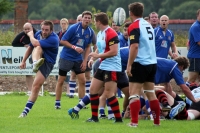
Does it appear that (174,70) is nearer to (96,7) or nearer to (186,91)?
(186,91)

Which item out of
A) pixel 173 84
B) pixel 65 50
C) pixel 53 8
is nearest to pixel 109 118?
pixel 65 50

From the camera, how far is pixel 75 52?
15711 mm

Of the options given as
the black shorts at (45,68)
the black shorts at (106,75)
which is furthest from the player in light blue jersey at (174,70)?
the black shorts at (45,68)

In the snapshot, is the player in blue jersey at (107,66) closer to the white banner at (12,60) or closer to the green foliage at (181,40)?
the white banner at (12,60)

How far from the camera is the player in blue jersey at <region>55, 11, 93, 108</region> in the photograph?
15.5 m

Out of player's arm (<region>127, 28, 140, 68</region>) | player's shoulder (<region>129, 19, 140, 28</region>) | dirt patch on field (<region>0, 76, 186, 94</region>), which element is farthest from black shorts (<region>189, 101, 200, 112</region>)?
dirt patch on field (<region>0, 76, 186, 94</region>)

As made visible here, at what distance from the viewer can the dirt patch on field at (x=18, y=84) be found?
22.5 meters

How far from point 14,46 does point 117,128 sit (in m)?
10.1

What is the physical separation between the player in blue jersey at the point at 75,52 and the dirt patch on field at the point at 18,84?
6807mm

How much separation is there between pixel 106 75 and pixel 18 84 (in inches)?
438

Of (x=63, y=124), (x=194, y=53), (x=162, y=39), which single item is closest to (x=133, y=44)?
(x=63, y=124)

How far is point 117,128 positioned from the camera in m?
11.6

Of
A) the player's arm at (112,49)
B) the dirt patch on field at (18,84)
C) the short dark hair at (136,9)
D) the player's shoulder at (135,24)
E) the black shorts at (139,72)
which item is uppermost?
the short dark hair at (136,9)

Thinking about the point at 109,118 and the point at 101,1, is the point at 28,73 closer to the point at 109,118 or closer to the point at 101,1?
the point at 109,118
